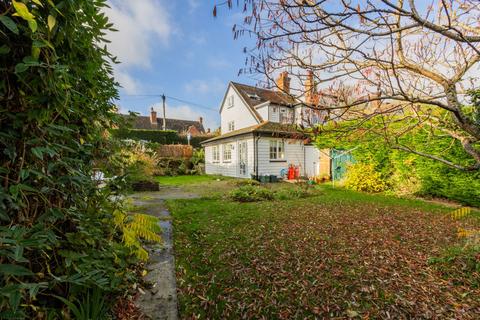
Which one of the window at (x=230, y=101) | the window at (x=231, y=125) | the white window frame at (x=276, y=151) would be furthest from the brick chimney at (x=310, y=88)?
the window at (x=230, y=101)

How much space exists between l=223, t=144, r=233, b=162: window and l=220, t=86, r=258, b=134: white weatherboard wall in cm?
233

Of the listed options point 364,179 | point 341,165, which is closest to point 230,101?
point 341,165

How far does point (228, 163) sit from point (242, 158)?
1.93m

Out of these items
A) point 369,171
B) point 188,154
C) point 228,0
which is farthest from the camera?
point 188,154

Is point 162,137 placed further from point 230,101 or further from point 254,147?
point 254,147

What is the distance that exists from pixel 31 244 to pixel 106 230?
1.29 metres

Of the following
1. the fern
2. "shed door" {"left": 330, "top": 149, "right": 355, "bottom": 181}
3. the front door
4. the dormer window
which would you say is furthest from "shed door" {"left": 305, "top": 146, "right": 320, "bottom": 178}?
the fern

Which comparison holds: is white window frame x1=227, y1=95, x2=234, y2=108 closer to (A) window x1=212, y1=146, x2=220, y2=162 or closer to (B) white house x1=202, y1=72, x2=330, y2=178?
(B) white house x1=202, y1=72, x2=330, y2=178

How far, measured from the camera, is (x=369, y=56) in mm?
2145

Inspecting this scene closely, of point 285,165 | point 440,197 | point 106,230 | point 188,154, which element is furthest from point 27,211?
point 188,154

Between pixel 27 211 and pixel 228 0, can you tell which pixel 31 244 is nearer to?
pixel 27 211

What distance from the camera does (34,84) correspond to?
108 cm

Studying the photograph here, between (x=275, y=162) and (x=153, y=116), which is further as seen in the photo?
(x=153, y=116)

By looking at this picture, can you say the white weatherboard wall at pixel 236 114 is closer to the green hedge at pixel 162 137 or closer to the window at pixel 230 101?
the window at pixel 230 101
